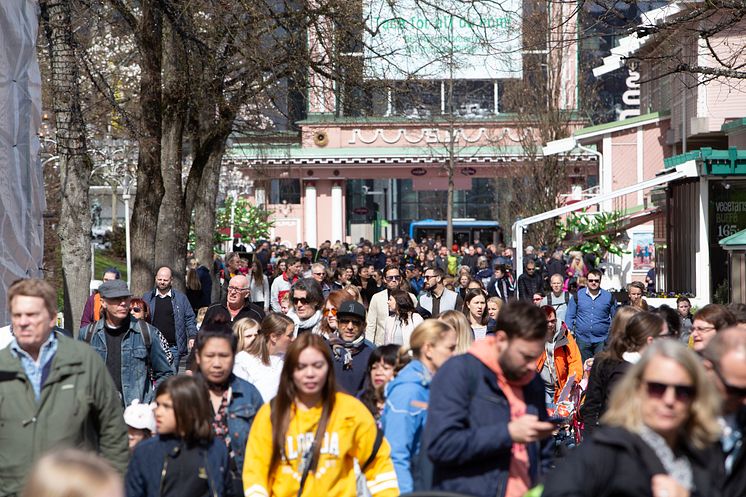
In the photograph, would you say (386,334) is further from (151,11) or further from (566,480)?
(566,480)

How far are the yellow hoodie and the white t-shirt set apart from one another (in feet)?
6.93

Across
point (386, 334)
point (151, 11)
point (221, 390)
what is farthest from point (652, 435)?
point (151, 11)

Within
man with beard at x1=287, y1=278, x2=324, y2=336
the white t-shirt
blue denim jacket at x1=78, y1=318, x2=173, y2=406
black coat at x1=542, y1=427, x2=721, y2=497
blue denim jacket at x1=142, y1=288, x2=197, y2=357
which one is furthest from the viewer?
blue denim jacket at x1=142, y1=288, x2=197, y2=357

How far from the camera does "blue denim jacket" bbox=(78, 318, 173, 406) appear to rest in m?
9.59

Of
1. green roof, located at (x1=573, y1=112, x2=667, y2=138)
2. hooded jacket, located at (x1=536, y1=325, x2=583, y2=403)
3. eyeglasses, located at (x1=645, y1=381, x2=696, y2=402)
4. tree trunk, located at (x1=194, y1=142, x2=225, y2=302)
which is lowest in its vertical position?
hooded jacket, located at (x1=536, y1=325, x2=583, y2=403)

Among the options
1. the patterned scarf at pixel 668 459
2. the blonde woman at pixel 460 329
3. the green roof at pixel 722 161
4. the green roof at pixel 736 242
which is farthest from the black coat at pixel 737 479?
the green roof at pixel 722 161

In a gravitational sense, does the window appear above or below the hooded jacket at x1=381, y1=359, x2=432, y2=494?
above

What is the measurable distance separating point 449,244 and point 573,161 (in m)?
9.19

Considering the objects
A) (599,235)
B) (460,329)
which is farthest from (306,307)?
(599,235)

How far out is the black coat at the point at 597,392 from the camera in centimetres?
795

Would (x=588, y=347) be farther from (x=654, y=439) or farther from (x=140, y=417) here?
(x=654, y=439)

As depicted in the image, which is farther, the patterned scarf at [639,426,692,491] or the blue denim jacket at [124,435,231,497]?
the blue denim jacket at [124,435,231,497]

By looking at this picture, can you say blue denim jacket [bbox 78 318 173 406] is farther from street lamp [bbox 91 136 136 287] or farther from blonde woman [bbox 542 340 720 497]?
street lamp [bbox 91 136 136 287]

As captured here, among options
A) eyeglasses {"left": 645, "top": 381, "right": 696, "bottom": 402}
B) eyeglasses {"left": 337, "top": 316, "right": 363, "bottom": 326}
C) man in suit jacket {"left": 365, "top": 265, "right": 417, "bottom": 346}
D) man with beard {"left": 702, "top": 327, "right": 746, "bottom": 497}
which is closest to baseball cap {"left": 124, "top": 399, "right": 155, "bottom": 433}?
eyeglasses {"left": 337, "top": 316, "right": 363, "bottom": 326}
